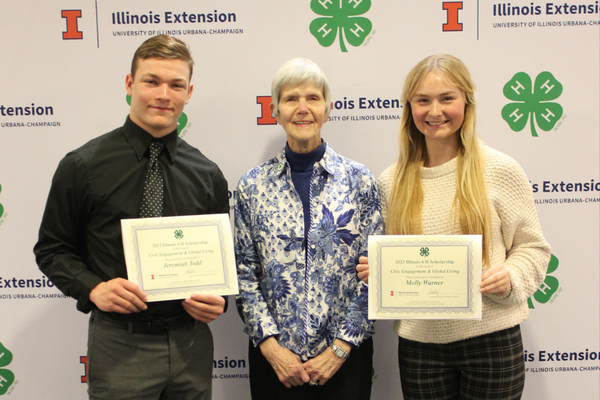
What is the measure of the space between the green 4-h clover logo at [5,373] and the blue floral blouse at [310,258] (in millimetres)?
1525

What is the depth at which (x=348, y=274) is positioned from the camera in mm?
1661

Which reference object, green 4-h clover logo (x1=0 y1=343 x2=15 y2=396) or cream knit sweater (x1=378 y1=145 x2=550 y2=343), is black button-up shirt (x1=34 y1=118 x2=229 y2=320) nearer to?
cream knit sweater (x1=378 y1=145 x2=550 y2=343)

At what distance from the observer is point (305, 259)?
1636mm

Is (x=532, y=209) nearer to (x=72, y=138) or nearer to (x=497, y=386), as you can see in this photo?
(x=497, y=386)

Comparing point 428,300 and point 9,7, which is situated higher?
point 9,7

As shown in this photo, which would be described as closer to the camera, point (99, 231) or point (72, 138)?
point (99, 231)

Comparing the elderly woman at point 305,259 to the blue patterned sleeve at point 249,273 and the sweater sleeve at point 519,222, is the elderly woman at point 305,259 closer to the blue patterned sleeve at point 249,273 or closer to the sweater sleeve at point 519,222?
the blue patterned sleeve at point 249,273

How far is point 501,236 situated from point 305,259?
754 millimetres

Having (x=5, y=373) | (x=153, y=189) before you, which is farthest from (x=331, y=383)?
(x=5, y=373)

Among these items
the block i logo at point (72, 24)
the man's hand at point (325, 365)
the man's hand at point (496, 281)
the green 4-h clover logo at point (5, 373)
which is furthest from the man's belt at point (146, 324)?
the block i logo at point (72, 24)

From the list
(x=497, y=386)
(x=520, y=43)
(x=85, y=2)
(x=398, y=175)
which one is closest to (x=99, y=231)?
(x=398, y=175)

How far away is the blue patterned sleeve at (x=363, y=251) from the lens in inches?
62.7

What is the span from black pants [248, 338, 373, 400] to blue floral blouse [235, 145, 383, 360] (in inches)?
4.4

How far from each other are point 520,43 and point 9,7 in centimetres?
267
